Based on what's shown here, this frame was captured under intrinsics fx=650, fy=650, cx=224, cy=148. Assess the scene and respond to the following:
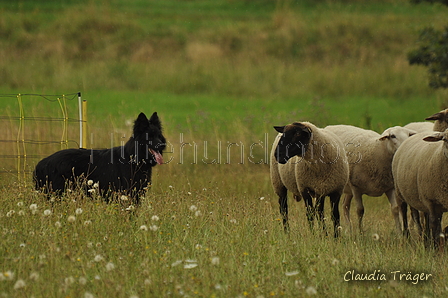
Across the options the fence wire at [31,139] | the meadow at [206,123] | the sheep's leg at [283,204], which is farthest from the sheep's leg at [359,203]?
the fence wire at [31,139]

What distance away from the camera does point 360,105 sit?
72.0ft

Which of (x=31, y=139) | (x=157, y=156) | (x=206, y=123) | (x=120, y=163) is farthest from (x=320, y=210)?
(x=206, y=123)

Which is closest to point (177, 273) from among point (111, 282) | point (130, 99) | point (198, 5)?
point (111, 282)

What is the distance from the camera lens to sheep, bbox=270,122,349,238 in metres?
8.19

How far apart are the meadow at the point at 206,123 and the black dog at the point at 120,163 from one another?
337 mm

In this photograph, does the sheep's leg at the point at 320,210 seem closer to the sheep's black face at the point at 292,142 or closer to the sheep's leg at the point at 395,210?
the sheep's black face at the point at 292,142

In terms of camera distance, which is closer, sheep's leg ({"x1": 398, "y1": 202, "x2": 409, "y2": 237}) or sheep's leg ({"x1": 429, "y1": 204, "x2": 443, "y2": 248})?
sheep's leg ({"x1": 429, "y1": 204, "x2": 443, "y2": 248})

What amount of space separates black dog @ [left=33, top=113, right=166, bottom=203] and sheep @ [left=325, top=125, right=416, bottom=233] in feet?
9.98

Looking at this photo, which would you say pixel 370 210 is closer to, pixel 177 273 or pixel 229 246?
pixel 229 246

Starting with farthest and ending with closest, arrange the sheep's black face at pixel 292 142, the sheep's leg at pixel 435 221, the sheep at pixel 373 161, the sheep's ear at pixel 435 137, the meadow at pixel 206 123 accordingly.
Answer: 1. the sheep at pixel 373 161
2. the sheep's black face at pixel 292 142
3. the sheep's leg at pixel 435 221
4. the sheep's ear at pixel 435 137
5. the meadow at pixel 206 123

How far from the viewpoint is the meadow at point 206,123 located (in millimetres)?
5496

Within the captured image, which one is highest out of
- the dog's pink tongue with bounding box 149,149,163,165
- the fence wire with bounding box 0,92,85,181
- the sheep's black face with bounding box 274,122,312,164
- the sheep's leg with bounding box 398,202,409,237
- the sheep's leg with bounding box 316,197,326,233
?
the sheep's black face with bounding box 274,122,312,164

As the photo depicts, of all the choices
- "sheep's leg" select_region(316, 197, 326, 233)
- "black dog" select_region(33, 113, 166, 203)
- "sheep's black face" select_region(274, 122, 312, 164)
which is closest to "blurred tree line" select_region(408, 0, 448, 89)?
"sheep's leg" select_region(316, 197, 326, 233)

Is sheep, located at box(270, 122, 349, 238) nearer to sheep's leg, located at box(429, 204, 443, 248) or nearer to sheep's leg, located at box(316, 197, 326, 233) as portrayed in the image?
sheep's leg, located at box(316, 197, 326, 233)
